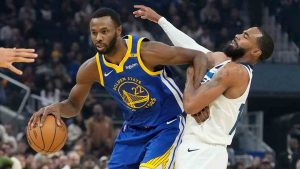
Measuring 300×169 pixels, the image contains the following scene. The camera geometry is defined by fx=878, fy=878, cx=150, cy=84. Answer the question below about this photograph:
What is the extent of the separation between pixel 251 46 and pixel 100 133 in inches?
309

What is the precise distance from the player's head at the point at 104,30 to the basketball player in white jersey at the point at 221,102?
0.66 meters

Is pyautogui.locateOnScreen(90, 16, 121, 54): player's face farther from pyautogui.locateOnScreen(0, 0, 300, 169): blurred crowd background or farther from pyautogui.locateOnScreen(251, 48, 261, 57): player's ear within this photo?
pyautogui.locateOnScreen(0, 0, 300, 169): blurred crowd background

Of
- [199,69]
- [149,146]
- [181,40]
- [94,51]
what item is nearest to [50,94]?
[94,51]

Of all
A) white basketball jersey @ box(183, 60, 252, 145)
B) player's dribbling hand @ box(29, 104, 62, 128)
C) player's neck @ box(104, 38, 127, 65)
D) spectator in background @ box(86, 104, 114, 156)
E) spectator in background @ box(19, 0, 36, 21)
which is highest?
player's neck @ box(104, 38, 127, 65)

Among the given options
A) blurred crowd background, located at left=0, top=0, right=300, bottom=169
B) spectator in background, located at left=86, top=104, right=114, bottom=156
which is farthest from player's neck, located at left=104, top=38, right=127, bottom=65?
spectator in background, located at left=86, top=104, right=114, bottom=156

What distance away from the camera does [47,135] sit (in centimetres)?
716

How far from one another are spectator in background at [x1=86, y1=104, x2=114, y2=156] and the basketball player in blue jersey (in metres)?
7.06

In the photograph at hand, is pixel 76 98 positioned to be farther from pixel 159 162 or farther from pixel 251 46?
pixel 251 46

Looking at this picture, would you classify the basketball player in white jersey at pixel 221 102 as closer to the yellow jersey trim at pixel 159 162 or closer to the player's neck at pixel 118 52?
the yellow jersey trim at pixel 159 162

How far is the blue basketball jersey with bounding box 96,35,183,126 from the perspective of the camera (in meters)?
7.04

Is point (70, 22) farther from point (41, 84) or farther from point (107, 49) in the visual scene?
point (107, 49)

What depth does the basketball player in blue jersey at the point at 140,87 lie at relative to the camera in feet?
22.8

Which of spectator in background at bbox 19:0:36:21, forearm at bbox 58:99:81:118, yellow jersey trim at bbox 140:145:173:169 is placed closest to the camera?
yellow jersey trim at bbox 140:145:173:169

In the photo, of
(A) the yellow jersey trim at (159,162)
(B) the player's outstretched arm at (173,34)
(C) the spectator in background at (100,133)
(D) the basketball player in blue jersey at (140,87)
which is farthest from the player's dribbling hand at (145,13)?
(C) the spectator in background at (100,133)
